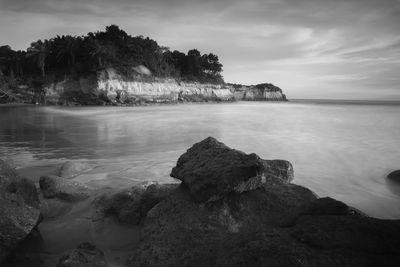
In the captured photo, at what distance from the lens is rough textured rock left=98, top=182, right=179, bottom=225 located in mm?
3254

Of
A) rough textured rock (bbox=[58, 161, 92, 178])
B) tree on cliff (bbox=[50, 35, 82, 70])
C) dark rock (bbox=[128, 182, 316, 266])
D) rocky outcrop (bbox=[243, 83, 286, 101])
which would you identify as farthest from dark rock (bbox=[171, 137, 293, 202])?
rocky outcrop (bbox=[243, 83, 286, 101])

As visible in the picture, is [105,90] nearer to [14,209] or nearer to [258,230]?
[14,209]

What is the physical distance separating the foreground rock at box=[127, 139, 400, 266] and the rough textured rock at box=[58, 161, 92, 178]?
294 centimetres

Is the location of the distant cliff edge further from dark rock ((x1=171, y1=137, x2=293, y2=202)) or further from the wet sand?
dark rock ((x1=171, y1=137, x2=293, y2=202))

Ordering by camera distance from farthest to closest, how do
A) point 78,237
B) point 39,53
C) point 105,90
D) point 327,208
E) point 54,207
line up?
point 39,53
point 105,90
point 54,207
point 78,237
point 327,208

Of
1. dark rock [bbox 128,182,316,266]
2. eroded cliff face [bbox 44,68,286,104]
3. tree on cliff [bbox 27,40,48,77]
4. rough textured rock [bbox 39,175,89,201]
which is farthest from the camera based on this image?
tree on cliff [bbox 27,40,48,77]

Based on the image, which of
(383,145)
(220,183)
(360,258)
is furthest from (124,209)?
(383,145)

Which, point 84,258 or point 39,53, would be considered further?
point 39,53

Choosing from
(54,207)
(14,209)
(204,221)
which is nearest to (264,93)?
(54,207)

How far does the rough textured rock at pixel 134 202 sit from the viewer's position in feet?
10.7

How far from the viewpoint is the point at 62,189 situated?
3953 mm

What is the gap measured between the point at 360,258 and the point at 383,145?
9.96 metres

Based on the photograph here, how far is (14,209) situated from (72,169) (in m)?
2.96

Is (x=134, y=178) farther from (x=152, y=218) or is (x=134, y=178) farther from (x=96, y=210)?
(x=152, y=218)
